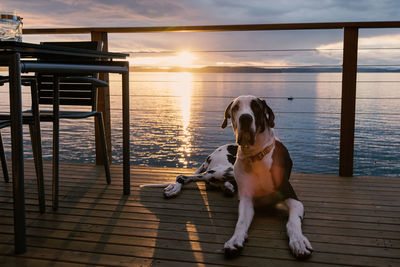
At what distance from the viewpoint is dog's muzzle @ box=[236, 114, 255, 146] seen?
6.61 feet

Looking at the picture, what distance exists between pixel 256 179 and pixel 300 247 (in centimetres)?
55

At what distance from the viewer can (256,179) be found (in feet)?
7.12

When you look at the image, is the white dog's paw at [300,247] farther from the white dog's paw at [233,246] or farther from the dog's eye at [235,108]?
the dog's eye at [235,108]

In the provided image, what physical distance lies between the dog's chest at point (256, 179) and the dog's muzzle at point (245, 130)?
0.60 ft

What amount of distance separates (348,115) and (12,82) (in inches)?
99.4

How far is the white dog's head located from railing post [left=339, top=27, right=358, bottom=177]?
1285 mm

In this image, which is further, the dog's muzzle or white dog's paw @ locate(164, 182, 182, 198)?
white dog's paw @ locate(164, 182, 182, 198)

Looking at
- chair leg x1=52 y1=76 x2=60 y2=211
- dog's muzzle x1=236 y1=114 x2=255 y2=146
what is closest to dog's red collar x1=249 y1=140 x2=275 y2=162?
dog's muzzle x1=236 y1=114 x2=255 y2=146

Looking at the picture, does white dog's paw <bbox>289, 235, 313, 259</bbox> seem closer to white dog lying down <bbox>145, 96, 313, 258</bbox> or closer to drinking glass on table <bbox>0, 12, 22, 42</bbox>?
white dog lying down <bbox>145, 96, 313, 258</bbox>

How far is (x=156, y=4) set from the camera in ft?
37.2

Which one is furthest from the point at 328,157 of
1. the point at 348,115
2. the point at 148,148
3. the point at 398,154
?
the point at 348,115

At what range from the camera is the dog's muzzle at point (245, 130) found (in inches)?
79.4

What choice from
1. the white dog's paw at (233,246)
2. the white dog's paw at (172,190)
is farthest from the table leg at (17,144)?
the white dog's paw at (172,190)

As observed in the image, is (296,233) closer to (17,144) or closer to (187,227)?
(187,227)
